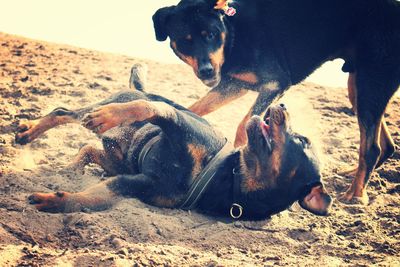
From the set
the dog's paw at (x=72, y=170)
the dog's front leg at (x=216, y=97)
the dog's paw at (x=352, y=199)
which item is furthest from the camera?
the dog's front leg at (x=216, y=97)

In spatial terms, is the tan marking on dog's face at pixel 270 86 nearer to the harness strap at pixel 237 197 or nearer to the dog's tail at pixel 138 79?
the dog's tail at pixel 138 79

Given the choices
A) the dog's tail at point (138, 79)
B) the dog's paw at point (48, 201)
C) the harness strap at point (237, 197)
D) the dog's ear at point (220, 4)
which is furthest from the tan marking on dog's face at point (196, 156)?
the dog's ear at point (220, 4)

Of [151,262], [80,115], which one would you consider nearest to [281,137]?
[151,262]

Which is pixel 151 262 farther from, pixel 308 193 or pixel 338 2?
pixel 338 2

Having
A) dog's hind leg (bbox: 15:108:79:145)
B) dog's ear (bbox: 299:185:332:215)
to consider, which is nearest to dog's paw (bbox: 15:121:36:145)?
dog's hind leg (bbox: 15:108:79:145)

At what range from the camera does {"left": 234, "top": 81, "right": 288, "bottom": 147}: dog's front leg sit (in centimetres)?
527

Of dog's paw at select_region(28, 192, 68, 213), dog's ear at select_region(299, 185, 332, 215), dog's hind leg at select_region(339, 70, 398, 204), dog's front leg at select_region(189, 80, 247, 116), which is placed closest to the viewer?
dog's paw at select_region(28, 192, 68, 213)

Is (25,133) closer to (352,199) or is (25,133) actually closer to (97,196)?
(97,196)

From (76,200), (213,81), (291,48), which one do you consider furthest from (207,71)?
(76,200)

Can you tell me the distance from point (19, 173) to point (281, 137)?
215 cm

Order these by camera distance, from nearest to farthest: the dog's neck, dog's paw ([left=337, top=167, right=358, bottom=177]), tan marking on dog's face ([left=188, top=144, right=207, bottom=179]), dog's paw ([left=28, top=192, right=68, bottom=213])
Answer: dog's paw ([left=28, top=192, right=68, bottom=213]) < tan marking on dog's face ([left=188, top=144, right=207, bottom=179]) < the dog's neck < dog's paw ([left=337, top=167, right=358, bottom=177])

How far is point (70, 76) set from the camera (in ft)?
24.1

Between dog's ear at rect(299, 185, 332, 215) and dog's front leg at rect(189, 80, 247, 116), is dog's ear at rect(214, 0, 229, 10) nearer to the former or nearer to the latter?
dog's front leg at rect(189, 80, 247, 116)

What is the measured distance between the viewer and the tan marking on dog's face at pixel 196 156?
4266 mm
